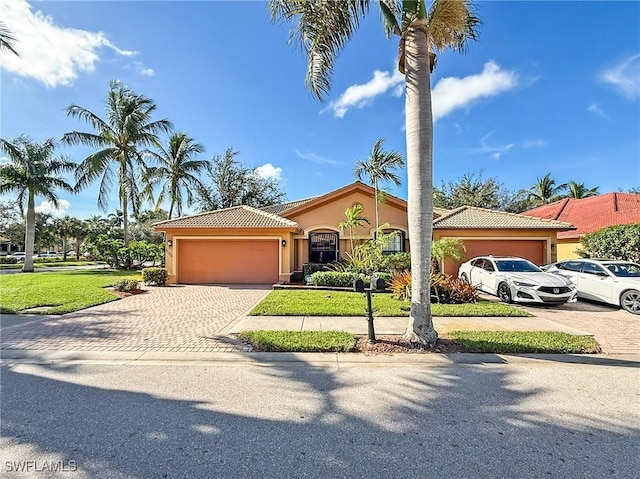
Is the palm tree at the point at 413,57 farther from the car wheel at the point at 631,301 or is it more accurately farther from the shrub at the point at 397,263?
the shrub at the point at 397,263

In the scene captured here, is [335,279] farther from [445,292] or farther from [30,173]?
[30,173]

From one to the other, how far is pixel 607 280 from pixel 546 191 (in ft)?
109

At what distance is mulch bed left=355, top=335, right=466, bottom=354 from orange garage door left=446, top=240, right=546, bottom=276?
10780mm

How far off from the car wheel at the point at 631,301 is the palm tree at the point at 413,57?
301 inches

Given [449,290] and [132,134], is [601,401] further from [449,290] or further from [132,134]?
[132,134]

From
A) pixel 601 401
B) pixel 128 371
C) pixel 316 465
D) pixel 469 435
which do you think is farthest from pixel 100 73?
pixel 601 401

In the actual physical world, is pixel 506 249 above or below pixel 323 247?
below

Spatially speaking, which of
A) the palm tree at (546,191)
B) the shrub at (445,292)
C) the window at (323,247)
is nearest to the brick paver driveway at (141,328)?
the shrub at (445,292)

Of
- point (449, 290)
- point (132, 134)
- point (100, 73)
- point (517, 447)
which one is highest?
point (132, 134)

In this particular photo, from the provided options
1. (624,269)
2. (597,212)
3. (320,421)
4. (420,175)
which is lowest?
(320,421)

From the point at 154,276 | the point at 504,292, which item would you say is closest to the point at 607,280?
the point at 504,292

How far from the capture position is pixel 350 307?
957 cm

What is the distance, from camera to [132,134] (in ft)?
74.4

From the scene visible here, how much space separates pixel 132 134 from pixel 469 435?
85.8 ft
